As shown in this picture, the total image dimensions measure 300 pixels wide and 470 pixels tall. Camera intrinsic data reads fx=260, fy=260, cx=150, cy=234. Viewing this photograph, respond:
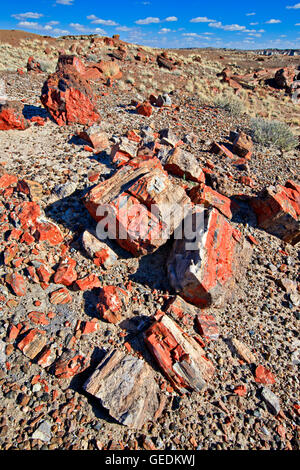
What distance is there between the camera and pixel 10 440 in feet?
7.80

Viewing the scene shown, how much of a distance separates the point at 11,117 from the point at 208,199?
5.07 m

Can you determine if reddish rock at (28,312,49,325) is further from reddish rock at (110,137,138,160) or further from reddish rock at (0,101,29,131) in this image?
reddish rock at (0,101,29,131)

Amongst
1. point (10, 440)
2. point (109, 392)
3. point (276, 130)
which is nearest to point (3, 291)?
point (10, 440)

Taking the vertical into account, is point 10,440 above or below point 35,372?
below

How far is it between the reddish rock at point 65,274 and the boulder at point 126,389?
117 cm

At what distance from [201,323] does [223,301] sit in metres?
0.54

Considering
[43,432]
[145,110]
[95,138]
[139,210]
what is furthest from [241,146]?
[43,432]

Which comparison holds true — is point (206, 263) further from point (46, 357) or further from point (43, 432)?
point (43, 432)

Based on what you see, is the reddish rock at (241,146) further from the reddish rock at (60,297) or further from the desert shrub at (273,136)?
the reddish rock at (60,297)

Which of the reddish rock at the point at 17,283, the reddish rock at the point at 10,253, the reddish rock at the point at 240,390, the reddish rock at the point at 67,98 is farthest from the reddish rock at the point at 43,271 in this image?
the reddish rock at the point at 67,98

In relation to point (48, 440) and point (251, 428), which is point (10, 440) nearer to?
point (48, 440)

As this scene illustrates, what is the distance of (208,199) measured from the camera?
187 inches

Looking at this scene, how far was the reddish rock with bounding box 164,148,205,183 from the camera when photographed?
5379 mm

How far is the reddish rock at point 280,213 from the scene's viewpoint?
4.88 m
